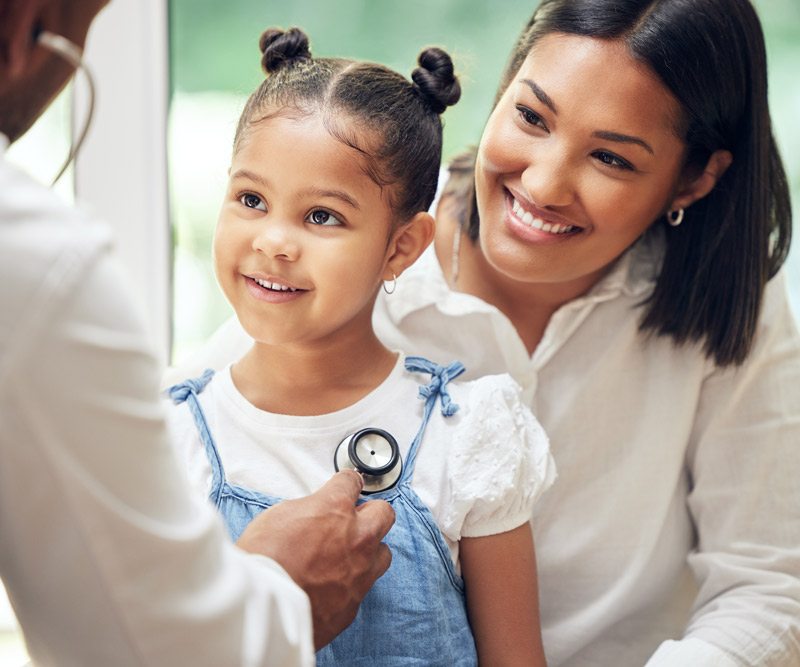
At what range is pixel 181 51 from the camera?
6.68ft

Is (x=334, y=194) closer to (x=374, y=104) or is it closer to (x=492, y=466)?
(x=374, y=104)

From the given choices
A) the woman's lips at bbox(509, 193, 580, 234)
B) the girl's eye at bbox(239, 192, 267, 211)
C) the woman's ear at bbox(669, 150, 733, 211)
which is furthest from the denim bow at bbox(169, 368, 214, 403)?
the woman's ear at bbox(669, 150, 733, 211)

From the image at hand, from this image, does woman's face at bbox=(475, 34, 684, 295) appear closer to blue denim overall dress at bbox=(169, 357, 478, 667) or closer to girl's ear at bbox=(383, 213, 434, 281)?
girl's ear at bbox=(383, 213, 434, 281)

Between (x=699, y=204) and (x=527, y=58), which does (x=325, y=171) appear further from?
(x=699, y=204)

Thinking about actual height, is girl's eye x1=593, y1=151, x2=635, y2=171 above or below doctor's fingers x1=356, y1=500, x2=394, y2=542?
above

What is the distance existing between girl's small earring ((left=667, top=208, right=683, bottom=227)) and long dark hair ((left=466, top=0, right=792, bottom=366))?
0.02m

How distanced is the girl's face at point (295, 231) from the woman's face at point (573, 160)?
0.92 ft

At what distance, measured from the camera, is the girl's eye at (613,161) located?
1.27 metres

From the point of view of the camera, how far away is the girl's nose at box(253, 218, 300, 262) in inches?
40.8

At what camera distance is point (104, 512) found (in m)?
0.64

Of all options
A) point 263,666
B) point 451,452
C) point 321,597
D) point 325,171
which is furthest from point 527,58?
point 263,666

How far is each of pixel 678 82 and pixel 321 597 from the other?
86 cm

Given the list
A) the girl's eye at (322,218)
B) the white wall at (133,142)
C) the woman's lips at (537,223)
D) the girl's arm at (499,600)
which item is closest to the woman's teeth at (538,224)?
the woman's lips at (537,223)

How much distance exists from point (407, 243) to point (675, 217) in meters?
0.56
